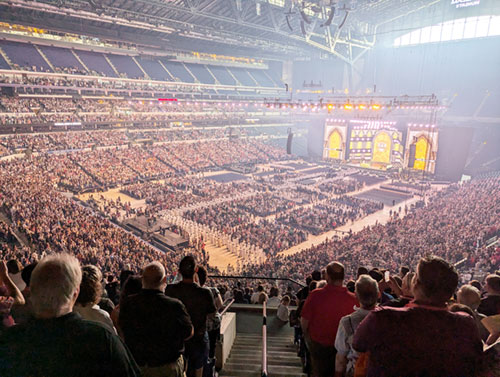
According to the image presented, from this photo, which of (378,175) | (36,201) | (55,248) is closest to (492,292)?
(55,248)

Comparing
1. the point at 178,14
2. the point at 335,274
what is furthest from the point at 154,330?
the point at 178,14

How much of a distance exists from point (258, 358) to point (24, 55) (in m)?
51.4

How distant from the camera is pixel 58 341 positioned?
169 centimetres

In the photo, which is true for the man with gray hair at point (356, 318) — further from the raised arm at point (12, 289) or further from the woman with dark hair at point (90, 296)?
the raised arm at point (12, 289)

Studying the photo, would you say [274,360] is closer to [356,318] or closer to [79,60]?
[356,318]

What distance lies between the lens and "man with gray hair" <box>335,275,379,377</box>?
295 cm

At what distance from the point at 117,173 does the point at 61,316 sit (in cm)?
3497

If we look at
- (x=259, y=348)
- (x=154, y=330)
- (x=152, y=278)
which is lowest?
(x=259, y=348)

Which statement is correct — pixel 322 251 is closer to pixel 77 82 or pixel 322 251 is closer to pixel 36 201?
pixel 36 201

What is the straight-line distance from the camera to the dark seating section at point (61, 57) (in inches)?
1814

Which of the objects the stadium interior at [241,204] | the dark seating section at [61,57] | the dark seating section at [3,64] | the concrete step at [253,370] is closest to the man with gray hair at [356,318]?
the stadium interior at [241,204]

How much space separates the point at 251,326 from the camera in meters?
7.25

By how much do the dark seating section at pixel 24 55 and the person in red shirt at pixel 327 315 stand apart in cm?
5023

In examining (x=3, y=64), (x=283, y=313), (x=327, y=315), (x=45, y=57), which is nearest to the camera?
(x=327, y=315)
